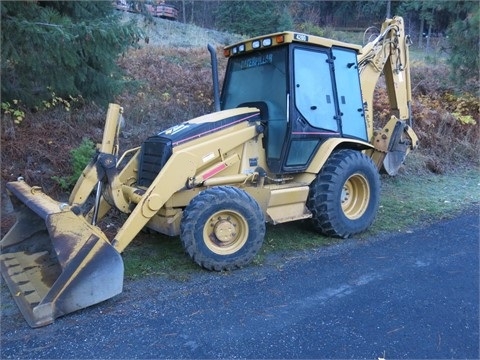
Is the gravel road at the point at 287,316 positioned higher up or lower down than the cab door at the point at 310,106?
lower down

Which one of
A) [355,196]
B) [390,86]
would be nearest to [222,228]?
[355,196]

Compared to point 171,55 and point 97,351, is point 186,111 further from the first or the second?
point 97,351

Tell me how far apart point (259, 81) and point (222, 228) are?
210 cm

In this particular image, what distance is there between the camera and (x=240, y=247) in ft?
15.1

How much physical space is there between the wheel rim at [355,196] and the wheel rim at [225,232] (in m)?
1.72

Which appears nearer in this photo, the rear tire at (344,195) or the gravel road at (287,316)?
the gravel road at (287,316)

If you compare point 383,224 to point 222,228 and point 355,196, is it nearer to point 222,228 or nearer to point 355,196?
point 355,196

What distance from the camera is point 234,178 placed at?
197 inches

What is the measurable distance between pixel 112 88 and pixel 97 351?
5.09m

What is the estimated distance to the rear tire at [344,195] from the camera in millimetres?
5367

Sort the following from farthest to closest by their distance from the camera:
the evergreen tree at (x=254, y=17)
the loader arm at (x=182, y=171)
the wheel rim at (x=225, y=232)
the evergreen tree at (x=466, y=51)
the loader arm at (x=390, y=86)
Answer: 1. the evergreen tree at (x=254, y=17)
2. the evergreen tree at (x=466, y=51)
3. the loader arm at (x=390, y=86)
4. the wheel rim at (x=225, y=232)
5. the loader arm at (x=182, y=171)

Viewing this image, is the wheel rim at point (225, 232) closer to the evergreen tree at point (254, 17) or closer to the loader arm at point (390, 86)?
the loader arm at point (390, 86)

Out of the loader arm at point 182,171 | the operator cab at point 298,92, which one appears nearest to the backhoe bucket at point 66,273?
the loader arm at point 182,171

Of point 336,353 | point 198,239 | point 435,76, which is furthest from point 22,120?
point 435,76
